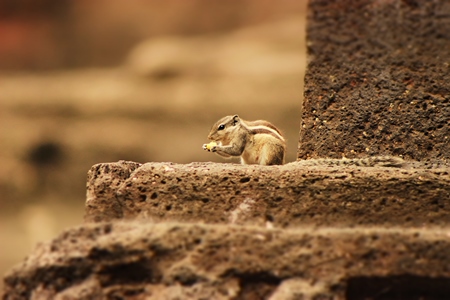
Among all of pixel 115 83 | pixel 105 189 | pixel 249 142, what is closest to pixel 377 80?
pixel 249 142

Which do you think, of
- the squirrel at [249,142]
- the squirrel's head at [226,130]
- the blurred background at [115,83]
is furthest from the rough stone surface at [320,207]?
the blurred background at [115,83]

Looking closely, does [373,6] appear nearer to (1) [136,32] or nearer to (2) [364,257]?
(2) [364,257]

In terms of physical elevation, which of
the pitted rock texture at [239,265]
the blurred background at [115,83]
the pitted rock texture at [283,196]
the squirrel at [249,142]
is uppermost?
the blurred background at [115,83]

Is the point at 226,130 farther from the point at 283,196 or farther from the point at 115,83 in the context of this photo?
the point at 115,83

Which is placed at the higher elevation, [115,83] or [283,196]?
[115,83]

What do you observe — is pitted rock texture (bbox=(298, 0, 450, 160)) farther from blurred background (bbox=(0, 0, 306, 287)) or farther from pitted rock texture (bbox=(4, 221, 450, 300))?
blurred background (bbox=(0, 0, 306, 287))

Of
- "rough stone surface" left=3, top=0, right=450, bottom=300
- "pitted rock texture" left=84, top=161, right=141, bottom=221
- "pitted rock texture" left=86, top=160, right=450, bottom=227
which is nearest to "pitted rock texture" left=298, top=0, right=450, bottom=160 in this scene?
"rough stone surface" left=3, top=0, right=450, bottom=300

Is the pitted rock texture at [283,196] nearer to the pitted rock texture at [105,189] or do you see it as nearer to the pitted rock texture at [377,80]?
the pitted rock texture at [105,189]
